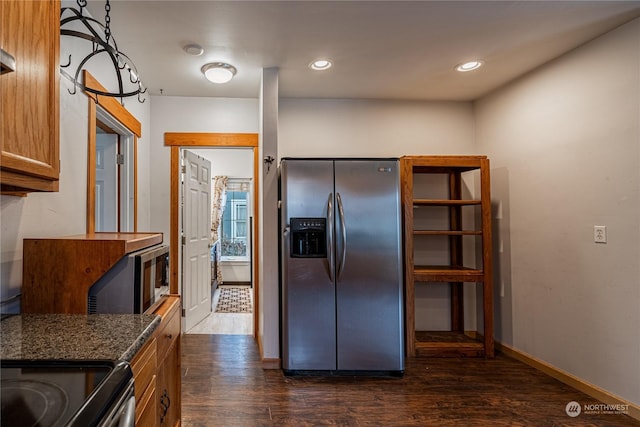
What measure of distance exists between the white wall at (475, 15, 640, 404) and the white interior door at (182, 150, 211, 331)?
3201mm

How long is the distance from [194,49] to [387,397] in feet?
9.35

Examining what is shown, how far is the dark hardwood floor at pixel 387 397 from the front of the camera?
2016mm

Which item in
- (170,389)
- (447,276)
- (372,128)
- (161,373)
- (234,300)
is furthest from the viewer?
(234,300)

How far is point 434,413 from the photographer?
209cm

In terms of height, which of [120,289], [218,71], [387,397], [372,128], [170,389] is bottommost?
[387,397]

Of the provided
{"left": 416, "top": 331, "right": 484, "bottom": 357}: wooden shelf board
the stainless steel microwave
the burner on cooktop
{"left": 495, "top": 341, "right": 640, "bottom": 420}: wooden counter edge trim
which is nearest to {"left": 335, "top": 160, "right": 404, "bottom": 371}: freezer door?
{"left": 416, "top": 331, "right": 484, "bottom": 357}: wooden shelf board

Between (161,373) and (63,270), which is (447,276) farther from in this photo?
(63,270)

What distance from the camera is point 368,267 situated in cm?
259

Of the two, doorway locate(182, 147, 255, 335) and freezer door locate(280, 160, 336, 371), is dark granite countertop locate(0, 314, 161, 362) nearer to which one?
freezer door locate(280, 160, 336, 371)

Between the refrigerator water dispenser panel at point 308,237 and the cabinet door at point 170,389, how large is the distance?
109cm

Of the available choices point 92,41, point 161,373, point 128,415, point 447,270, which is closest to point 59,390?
point 128,415

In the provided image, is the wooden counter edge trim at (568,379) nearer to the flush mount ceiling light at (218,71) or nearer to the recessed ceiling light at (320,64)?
the recessed ceiling light at (320,64)

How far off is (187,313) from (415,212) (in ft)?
8.98

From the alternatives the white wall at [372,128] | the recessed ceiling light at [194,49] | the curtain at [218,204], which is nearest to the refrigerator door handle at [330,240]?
the white wall at [372,128]
